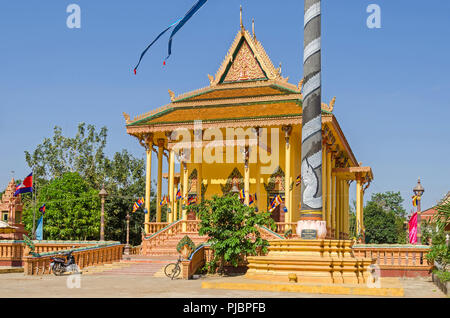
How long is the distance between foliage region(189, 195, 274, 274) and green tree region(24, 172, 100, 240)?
22.7 meters

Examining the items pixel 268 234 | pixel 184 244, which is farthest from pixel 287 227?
pixel 184 244

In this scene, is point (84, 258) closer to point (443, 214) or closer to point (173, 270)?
point (173, 270)

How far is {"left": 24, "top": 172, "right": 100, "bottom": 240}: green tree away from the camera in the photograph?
41000 mm

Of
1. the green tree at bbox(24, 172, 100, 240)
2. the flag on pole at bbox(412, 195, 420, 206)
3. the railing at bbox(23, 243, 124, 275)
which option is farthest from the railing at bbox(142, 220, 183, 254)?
the green tree at bbox(24, 172, 100, 240)

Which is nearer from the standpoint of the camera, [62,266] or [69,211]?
[62,266]

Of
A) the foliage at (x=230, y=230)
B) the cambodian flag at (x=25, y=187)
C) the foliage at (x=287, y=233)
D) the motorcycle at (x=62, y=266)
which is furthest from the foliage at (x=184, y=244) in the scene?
the cambodian flag at (x=25, y=187)

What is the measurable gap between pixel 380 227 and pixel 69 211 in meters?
39.3

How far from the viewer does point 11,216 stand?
30531 mm

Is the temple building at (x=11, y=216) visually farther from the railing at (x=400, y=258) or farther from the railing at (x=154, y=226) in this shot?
the railing at (x=400, y=258)

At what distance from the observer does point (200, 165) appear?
1244 inches

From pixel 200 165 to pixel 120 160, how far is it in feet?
71.3

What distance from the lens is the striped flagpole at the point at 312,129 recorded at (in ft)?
52.6

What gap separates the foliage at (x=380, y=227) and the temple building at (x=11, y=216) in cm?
4312
